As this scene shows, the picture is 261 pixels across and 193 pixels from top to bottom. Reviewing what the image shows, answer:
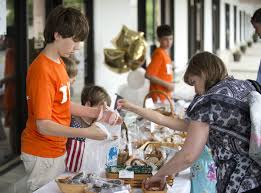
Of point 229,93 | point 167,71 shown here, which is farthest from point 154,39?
point 229,93

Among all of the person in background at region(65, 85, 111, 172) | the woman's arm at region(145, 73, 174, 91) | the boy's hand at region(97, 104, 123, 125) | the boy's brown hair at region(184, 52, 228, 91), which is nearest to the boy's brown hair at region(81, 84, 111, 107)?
the person in background at region(65, 85, 111, 172)

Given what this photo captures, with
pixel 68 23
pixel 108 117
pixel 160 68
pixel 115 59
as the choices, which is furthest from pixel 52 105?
pixel 115 59

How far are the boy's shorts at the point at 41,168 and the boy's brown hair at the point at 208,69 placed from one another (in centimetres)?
75

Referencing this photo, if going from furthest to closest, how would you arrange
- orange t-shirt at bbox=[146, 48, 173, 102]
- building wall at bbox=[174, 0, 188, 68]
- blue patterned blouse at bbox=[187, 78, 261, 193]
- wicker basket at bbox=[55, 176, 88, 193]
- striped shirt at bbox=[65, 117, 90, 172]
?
building wall at bbox=[174, 0, 188, 68] < orange t-shirt at bbox=[146, 48, 173, 102] < striped shirt at bbox=[65, 117, 90, 172] < wicker basket at bbox=[55, 176, 88, 193] < blue patterned blouse at bbox=[187, 78, 261, 193]

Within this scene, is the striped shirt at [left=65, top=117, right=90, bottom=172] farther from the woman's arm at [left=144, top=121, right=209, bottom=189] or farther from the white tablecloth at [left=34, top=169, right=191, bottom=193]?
the woman's arm at [left=144, top=121, right=209, bottom=189]

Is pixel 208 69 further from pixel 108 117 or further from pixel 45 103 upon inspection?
pixel 45 103

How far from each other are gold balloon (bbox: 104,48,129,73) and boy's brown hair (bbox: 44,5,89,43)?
3.82 m

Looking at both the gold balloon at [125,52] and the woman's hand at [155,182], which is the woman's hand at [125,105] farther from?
the gold balloon at [125,52]

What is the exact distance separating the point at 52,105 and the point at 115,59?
12.6ft

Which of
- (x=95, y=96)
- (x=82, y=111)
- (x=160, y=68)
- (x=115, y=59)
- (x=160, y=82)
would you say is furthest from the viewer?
(x=115, y=59)

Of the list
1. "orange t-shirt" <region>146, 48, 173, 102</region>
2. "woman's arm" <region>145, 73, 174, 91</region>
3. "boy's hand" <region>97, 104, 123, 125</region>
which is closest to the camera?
"boy's hand" <region>97, 104, 123, 125</region>

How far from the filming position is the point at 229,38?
92.5ft

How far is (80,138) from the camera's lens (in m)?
2.83

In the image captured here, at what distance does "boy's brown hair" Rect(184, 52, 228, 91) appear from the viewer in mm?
2463
